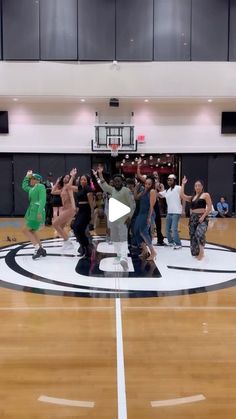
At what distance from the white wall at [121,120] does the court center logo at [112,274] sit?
8.91m

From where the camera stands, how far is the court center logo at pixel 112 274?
219 inches

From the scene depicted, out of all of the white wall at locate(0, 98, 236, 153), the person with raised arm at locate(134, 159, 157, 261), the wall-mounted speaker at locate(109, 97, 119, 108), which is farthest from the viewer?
the white wall at locate(0, 98, 236, 153)

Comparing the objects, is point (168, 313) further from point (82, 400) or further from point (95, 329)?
point (82, 400)

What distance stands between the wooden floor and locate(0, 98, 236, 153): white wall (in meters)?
12.1

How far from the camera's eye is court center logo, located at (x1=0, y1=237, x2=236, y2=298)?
5.57m

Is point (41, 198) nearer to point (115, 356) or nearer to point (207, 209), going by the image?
point (207, 209)

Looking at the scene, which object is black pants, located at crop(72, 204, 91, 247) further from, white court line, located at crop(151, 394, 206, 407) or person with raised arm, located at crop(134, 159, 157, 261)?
white court line, located at crop(151, 394, 206, 407)

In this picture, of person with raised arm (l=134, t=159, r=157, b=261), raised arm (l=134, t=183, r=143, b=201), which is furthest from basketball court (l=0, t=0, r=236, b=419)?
raised arm (l=134, t=183, r=143, b=201)

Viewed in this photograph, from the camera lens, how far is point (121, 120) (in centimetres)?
1681

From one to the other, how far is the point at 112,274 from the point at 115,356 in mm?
3014

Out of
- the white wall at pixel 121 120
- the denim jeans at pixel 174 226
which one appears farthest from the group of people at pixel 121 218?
the white wall at pixel 121 120

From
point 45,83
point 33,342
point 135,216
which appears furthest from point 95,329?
point 45,83

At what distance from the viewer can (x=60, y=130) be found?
54.3 feet

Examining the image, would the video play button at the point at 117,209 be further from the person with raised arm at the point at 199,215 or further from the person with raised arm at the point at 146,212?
the person with raised arm at the point at 199,215
